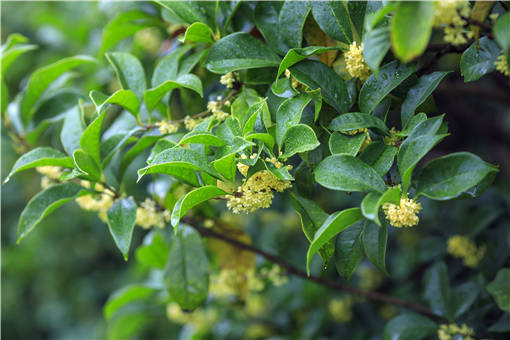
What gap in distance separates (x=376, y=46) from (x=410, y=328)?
63 centimetres

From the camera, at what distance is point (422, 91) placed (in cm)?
72

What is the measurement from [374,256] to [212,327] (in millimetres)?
926

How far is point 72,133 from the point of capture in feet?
3.13

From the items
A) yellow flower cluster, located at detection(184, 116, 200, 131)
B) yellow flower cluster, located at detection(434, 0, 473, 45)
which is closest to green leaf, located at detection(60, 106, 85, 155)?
yellow flower cluster, located at detection(184, 116, 200, 131)

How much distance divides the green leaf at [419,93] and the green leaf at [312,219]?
19cm

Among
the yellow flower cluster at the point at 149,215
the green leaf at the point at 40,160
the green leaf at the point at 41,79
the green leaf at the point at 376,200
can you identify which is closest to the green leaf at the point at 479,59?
the green leaf at the point at 376,200

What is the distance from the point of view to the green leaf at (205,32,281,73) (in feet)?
2.61

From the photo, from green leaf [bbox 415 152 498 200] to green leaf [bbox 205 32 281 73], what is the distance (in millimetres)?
325

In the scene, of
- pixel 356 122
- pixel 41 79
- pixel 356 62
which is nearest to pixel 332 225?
pixel 356 122

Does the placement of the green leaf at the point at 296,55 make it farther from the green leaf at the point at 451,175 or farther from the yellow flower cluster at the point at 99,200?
the yellow flower cluster at the point at 99,200

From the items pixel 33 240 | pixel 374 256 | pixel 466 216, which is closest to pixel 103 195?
pixel 374 256

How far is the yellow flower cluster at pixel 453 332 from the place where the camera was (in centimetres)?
93

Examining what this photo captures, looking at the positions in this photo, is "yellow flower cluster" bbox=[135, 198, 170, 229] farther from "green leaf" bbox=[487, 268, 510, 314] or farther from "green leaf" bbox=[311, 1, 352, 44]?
"green leaf" bbox=[487, 268, 510, 314]

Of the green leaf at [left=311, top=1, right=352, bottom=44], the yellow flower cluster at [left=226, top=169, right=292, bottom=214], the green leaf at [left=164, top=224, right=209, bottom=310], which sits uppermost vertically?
the green leaf at [left=311, top=1, right=352, bottom=44]
